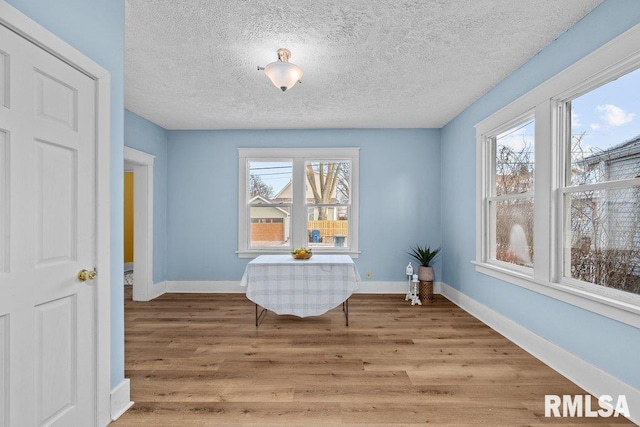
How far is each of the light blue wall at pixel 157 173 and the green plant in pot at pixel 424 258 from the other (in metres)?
3.91

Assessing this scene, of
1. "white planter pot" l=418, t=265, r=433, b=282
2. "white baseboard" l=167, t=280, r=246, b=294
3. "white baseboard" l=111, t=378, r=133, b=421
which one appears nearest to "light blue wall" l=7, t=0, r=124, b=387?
"white baseboard" l=111, t=378, r=133, b=421

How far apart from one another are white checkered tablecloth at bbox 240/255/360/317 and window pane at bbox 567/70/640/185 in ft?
7.22

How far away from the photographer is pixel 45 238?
1.50 metres

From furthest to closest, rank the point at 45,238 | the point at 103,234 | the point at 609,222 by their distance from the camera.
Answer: the point at 609,222, the point at 103,234, the point at 45,238

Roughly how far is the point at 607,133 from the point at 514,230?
1261 millimetres

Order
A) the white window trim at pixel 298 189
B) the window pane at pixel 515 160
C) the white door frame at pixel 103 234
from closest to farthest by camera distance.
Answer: the white door frame at pixel 103 234 < the window pane at pixel 515 160 < the white window trim at pixel 298 189

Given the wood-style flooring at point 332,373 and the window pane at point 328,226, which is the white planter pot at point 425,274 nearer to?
the wood-style flooring at point 332,373

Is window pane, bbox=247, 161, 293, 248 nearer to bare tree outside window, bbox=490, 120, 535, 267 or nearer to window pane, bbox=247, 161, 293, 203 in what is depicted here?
window pane, bbox=247, 161, 293, 203

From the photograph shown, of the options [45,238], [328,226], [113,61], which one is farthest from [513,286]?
[113,61]

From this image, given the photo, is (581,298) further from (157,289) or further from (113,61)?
(157,289)

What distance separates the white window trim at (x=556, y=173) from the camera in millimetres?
1965

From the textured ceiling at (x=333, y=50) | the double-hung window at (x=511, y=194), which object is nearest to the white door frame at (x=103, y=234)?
the textured ceiling at (x=333, y=50)

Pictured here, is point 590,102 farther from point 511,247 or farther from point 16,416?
point 16,416

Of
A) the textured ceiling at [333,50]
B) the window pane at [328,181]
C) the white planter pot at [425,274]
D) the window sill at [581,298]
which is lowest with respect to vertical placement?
the white planter pot at [425,274]
